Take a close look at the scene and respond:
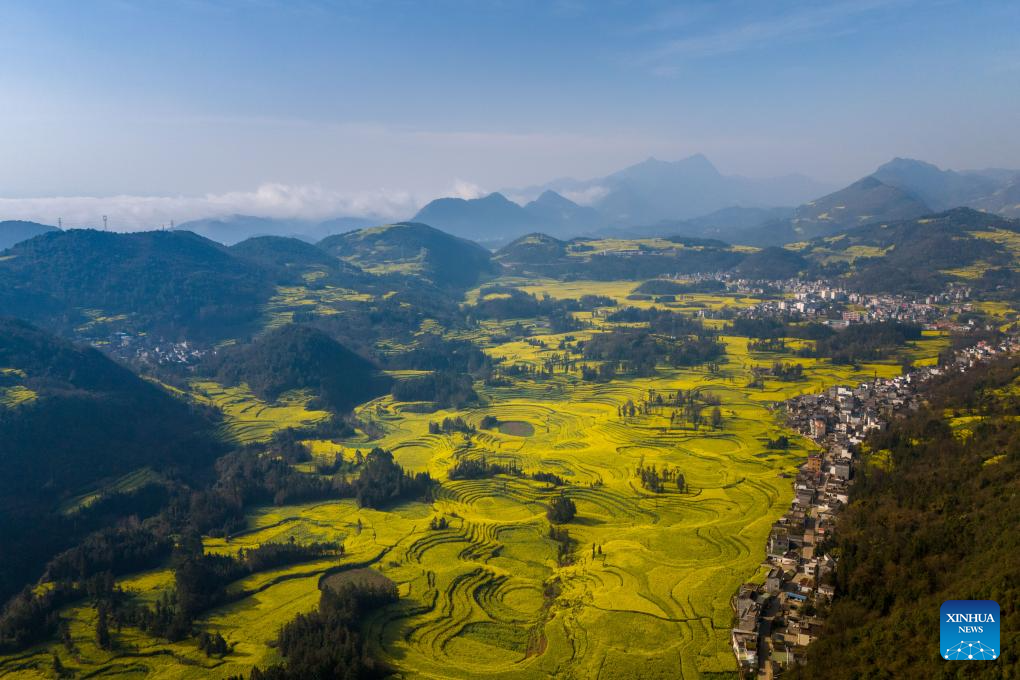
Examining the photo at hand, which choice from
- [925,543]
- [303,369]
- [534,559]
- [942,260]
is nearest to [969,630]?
[925,543]

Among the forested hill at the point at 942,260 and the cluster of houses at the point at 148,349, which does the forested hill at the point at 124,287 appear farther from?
the forested hill at the point at 942,260

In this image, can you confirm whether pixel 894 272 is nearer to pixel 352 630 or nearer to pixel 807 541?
pixel 807 541

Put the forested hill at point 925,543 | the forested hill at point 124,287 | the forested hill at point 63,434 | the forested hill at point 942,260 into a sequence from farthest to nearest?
the forested hill at point 942,260
the forested hill at point 124,287
the forested hill at point 63,434
the forested hill at point 925,543

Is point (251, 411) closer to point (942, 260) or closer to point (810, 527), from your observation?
point (810, 527)

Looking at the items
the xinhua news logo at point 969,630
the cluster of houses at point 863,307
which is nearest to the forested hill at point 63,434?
the xinhua news logo at point 969,630

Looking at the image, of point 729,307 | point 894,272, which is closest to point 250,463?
point 729,307

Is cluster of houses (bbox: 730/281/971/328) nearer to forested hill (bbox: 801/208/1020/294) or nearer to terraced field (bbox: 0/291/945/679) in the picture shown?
forested hill (bbox: 801/208/1020/294)
